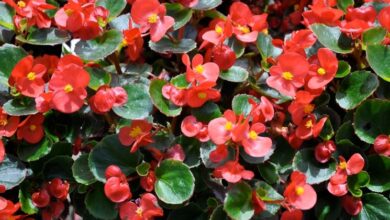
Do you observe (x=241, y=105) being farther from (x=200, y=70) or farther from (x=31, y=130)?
(x=31, y=130)

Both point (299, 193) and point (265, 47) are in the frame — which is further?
point (265, 47)

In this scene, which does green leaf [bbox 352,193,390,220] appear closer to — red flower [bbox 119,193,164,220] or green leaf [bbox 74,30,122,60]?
red flower [bbox 119,193,164,220]

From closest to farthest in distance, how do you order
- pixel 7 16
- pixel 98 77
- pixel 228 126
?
pixel 228 126 → pixel 98 77 → pixel 7 16

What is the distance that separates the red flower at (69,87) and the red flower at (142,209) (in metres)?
0.23

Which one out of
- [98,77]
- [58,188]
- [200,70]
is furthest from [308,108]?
[58,188]

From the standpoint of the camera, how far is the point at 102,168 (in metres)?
1.27

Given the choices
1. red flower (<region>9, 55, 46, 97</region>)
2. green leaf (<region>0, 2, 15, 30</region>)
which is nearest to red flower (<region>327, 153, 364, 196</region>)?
red flower (<region>9, 55, 46, 97</region>)

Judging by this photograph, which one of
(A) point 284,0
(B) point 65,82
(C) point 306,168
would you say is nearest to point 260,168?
(C) point 306,168

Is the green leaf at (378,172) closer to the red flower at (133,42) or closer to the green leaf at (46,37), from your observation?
the red flower at (133,42)

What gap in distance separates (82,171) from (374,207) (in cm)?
63

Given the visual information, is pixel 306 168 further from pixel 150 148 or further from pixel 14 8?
Answer: pixel 14 8

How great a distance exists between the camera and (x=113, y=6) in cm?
142

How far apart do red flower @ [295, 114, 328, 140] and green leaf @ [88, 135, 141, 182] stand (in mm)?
349

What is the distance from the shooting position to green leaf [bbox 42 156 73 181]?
53.2 inches
